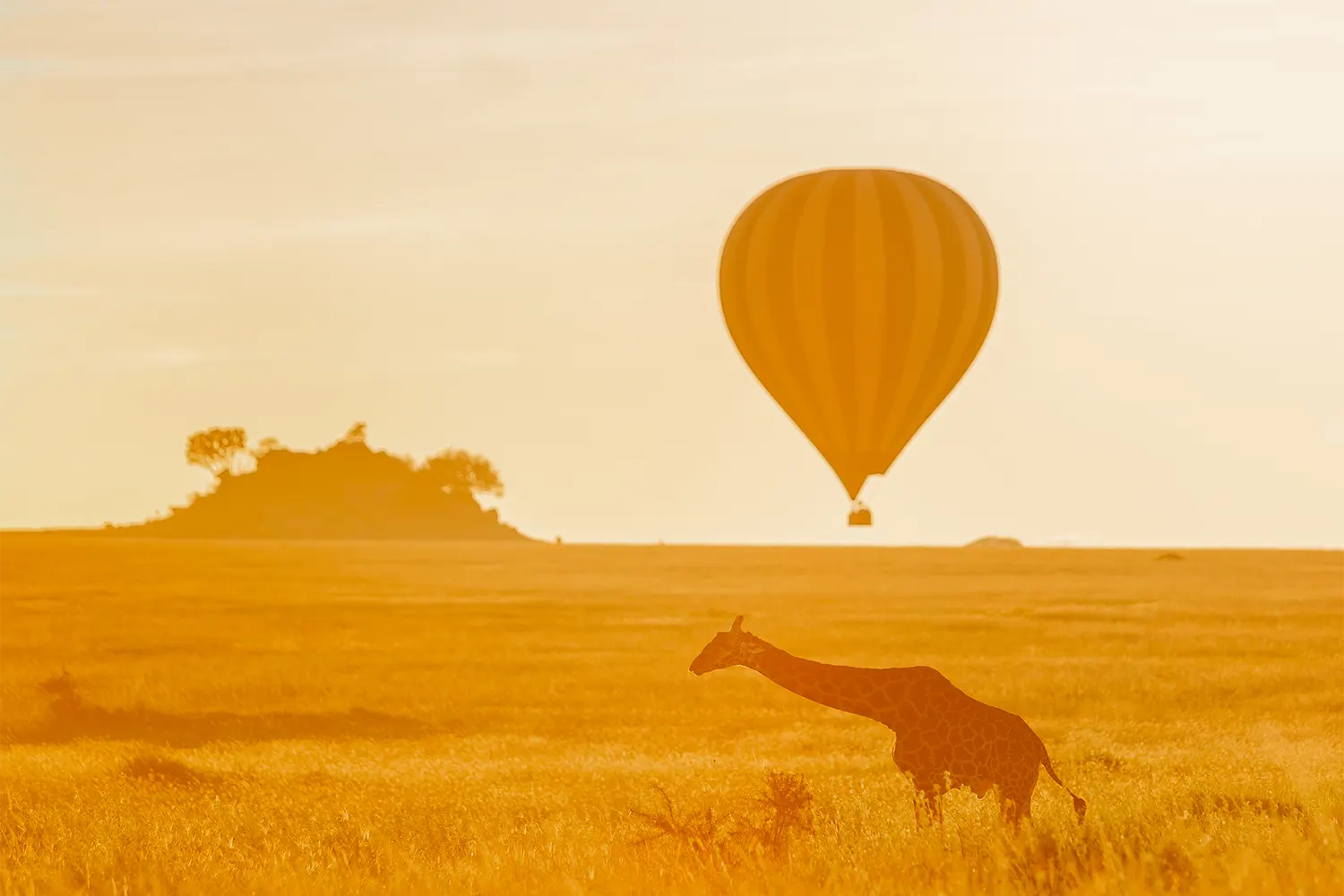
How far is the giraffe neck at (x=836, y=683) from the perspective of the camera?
13.5 m

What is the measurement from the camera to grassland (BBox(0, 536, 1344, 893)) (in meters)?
11.6

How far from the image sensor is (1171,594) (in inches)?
2970

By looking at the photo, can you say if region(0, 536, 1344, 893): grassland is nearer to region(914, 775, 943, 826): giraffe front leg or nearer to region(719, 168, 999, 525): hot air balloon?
region(914, 775, 943, 826): giraffe front leg

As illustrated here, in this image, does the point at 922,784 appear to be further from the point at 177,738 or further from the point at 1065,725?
the point at 177,738

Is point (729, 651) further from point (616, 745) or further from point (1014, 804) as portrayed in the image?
point (616, 745)

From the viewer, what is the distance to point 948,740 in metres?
13.2

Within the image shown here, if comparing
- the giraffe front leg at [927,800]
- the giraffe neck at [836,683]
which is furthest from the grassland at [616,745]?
the giraffe neck at [836,683]

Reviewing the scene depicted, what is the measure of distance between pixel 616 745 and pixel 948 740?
12.3 meters

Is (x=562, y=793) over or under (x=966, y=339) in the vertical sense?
under

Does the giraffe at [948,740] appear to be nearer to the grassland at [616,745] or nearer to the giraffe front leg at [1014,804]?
the giraffe front leg at [1014,804]

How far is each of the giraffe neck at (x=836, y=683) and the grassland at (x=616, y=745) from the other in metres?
0.93

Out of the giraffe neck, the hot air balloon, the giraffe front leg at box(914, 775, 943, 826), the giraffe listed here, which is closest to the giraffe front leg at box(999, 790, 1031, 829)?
the giraffe

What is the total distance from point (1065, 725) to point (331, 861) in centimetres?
1713

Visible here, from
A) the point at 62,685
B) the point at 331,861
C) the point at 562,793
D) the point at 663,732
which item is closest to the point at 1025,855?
the point at 331,861
